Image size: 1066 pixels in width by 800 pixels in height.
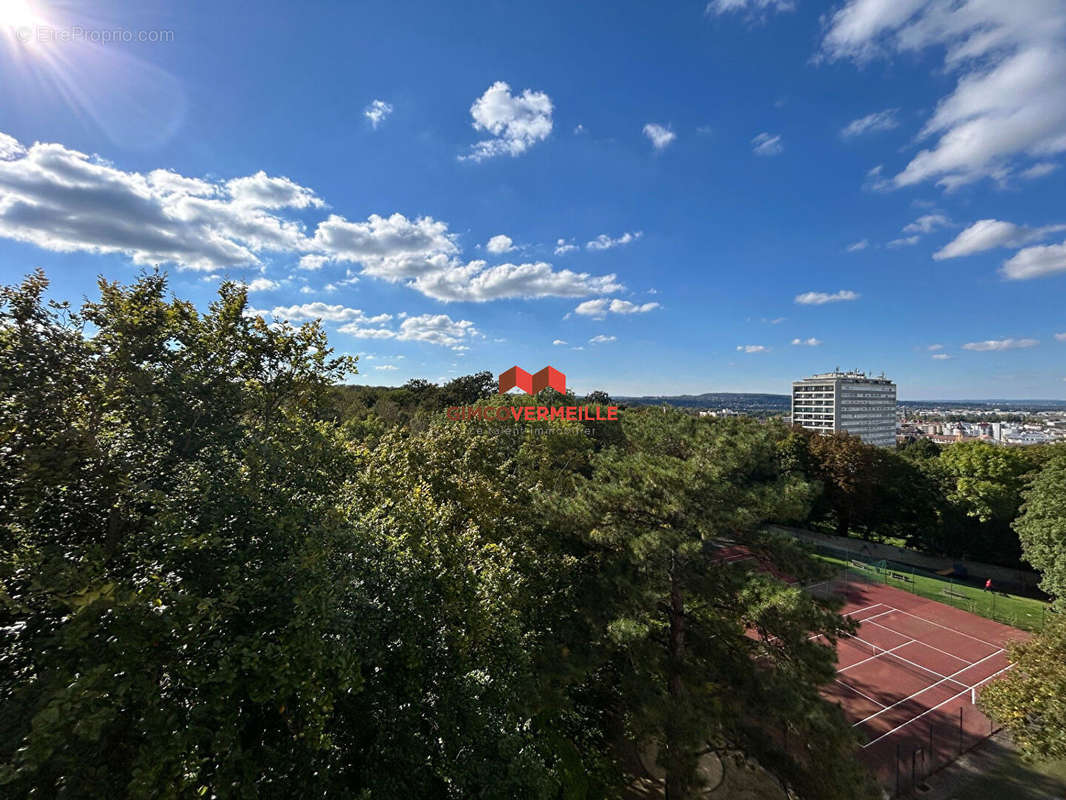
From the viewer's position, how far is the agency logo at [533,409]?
2259cm

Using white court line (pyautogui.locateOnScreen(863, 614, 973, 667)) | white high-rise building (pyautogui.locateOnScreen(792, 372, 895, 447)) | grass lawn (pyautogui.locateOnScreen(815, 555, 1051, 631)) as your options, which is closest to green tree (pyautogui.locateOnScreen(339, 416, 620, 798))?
white court line (pyautogui.locateOnScreen(863, 614, 973, 667))

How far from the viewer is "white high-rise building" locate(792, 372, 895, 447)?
104250 millimetres

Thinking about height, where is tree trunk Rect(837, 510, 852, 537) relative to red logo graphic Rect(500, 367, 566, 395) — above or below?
below

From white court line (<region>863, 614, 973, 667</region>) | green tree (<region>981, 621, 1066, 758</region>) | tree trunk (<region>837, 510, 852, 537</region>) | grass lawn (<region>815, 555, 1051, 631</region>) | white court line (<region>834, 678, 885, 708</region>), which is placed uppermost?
green tree (<region>981, 621, 1066, 758</region>)

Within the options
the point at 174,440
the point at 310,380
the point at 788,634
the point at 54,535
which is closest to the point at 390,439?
the point at 310,380

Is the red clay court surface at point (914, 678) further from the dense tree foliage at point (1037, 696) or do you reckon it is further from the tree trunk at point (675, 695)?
the tree trunk at point (675, 695)

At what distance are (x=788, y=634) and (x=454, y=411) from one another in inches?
978

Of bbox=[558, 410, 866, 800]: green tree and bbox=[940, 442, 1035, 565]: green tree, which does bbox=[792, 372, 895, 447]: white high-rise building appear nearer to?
bbox=[940, 442, 1035, 565]: green tree

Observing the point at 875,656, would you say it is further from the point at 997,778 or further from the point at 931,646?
the point at 997,778

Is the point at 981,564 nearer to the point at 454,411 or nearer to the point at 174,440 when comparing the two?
the point at 454,411

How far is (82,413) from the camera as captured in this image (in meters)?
5.04

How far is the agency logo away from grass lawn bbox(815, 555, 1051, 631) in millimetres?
17371

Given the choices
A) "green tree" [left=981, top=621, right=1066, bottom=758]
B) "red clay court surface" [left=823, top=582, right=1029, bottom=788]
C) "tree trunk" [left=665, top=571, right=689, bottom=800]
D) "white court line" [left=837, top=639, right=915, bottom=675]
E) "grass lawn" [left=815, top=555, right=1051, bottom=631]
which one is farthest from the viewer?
"grass lawn" [left=815, top=555, right=1051, bottom=631]

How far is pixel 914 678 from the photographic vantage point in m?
15.8
